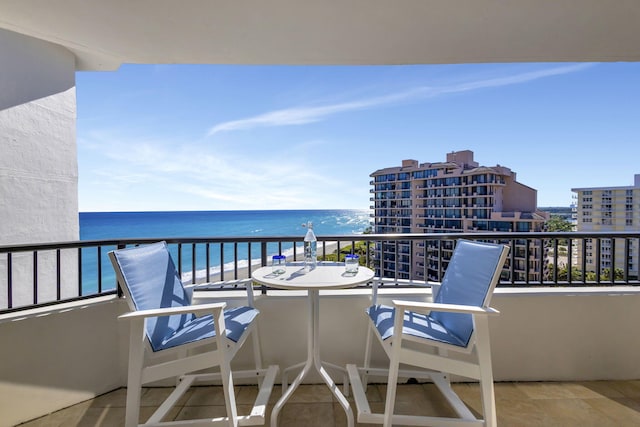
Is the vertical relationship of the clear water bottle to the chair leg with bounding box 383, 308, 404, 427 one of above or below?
above

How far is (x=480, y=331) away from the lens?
1.58 metres

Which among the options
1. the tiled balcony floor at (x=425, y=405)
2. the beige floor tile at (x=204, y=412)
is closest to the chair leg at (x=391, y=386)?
the tiled balcony floor at (x=425, y=405)

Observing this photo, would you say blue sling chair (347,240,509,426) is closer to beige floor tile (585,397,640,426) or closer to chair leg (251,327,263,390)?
chair leg (251,327,263,390)

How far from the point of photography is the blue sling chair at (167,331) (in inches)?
59.2

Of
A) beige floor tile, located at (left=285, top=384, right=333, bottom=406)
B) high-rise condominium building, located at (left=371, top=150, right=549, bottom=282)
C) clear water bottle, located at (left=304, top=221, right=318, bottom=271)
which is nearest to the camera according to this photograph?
beige floor tile, located at (left=285, top=384, right=333, bottom=406)

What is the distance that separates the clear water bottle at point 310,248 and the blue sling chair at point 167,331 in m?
0.54

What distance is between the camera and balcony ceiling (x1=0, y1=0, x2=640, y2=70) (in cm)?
194

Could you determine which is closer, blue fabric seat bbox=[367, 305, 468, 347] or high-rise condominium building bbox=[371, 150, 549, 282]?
blue fabric seat bbox=[367, 305, 468, 347]

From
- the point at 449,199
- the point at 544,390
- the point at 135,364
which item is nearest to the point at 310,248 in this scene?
the point at 135,364

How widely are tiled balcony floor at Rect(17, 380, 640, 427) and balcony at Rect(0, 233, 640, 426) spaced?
10mm

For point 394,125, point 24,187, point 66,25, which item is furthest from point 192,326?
point 394,125

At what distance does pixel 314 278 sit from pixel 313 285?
0.58 feet

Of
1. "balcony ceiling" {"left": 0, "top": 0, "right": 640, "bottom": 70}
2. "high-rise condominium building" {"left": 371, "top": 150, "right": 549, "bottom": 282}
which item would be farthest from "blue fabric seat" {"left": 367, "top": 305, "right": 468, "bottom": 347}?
"high-rise condominium building" {"left": 371, "top": 150, "right": 549, "bottom": 282}

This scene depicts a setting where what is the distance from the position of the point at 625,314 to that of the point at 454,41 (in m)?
2.51
